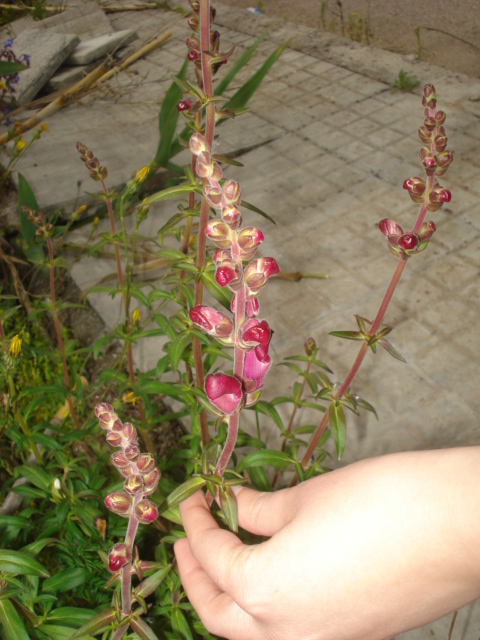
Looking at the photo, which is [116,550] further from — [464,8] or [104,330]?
[464,8]

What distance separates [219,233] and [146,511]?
18.7 inches

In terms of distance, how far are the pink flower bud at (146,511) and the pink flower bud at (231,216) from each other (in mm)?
476

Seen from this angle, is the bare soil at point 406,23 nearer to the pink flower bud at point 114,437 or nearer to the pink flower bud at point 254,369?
the pink flower bud at point 254,369

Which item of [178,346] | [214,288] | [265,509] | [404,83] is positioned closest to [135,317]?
[178,346]

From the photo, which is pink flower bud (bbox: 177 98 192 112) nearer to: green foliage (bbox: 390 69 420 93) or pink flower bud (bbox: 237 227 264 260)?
pink flower bud (bbox: 237 227 264 260)

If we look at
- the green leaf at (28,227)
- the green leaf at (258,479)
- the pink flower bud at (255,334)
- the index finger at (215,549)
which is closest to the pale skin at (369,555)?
the index finger at (215,549)

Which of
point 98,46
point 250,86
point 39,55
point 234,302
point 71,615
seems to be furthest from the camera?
point 98,46

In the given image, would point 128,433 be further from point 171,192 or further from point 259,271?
point 171,192

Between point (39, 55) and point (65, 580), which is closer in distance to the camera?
point (65, 580)

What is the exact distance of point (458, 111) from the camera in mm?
3793

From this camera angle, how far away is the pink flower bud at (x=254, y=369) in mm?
989

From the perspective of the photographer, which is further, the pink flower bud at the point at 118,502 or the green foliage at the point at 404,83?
the green foliage at the point at 404,83

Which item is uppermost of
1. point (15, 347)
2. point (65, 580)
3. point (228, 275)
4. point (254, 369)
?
point (228, 275)

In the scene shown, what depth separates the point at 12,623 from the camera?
47.1 inches
